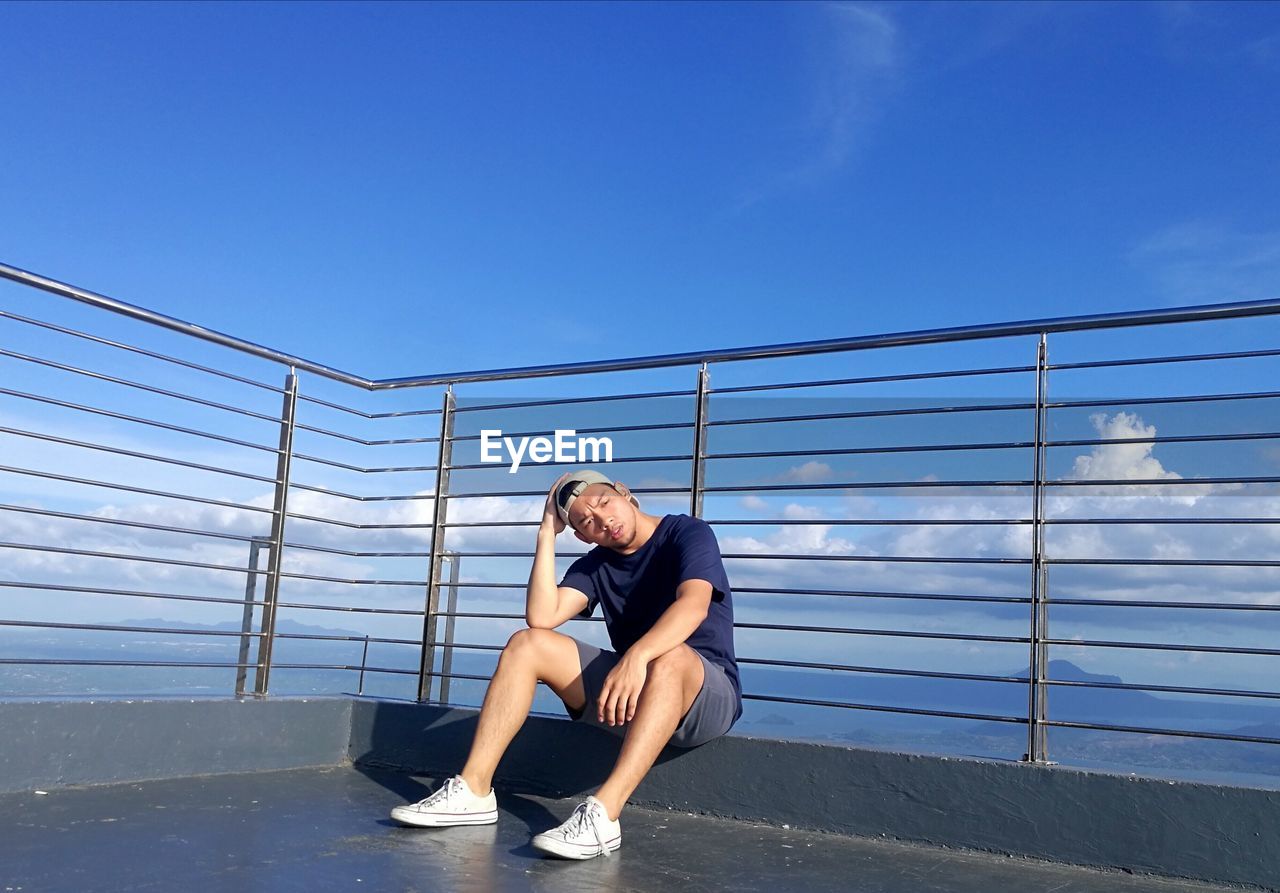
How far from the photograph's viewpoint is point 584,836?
247 centimetres

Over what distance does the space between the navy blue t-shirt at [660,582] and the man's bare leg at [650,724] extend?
0.70 ft

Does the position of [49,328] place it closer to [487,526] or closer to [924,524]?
[487,526]

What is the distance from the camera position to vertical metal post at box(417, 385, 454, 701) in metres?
3.85

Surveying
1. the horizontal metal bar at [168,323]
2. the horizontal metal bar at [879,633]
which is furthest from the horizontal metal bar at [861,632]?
the horizontal metal bar at [168,323]

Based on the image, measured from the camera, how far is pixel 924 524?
3.10 meters

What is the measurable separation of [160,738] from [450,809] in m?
1.13

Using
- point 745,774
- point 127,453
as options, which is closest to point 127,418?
point 127,453

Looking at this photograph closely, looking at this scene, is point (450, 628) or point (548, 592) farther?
point (450, 628)

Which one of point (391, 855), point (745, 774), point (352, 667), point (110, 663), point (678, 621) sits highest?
point (678, 621)

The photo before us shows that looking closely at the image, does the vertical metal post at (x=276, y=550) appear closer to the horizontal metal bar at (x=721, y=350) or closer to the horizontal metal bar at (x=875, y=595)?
the horizontal metal bar at (x=721, y=350)

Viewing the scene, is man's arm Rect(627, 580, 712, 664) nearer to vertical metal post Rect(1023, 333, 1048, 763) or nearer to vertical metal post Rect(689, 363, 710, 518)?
vertical metal post Rect(689, 363, 710, 518)

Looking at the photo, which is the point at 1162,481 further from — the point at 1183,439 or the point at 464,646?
the point at 464,646

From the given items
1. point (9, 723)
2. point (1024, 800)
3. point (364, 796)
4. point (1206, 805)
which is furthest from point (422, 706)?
point (1206, 805)

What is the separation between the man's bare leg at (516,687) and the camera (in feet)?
9.24
